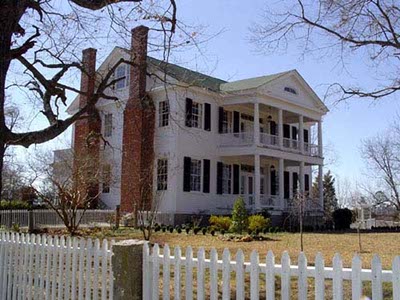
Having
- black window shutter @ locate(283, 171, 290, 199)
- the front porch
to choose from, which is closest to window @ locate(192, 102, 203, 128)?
the front porch

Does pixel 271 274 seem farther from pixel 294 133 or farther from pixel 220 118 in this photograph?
pixel 294 133

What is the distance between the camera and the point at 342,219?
28.7m

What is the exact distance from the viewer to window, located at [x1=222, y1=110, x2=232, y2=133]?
93.0 feet

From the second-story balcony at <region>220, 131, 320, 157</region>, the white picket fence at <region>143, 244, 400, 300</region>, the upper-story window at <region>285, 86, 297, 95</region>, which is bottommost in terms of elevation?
the white picket fence at <region>143, 244, 400, 300</region>

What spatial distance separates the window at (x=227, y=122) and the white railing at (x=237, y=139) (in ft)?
2.16

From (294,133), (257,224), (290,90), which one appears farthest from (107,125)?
(294,133)

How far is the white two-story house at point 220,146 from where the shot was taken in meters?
25.2

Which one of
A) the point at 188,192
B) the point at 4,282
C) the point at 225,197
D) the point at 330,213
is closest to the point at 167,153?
the point at 188,192

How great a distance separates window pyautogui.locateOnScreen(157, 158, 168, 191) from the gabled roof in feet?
18.2

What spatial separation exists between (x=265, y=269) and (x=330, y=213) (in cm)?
2776

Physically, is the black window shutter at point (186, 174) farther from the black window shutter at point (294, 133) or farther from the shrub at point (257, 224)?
the black window shutter at point (294, 133)

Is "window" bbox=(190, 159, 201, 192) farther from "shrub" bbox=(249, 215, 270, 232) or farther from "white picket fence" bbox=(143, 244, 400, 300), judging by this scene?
"white picket fence" bbox=(143, 244, 400, 300)

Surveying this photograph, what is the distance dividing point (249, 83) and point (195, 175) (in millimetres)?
7120

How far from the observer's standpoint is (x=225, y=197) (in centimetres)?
2739
